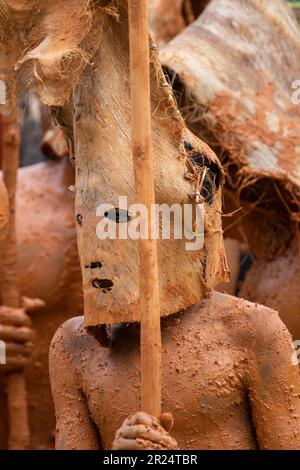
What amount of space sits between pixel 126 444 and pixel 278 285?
134cm

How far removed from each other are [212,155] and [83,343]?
0.45 meters

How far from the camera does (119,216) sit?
2289 mm

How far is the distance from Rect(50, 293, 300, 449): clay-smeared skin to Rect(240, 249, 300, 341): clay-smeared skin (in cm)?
84

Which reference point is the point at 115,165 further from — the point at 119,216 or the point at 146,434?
the point at 146,434

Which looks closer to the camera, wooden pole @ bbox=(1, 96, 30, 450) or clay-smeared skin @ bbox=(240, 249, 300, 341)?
clay-smeared skin @ bbox=(240, 249, 300, 341)

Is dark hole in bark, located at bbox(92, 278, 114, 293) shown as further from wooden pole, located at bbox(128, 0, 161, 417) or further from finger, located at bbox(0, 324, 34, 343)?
finger, located at bbox(0, 324, 34, 343)

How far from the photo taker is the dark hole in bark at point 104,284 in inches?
89.9

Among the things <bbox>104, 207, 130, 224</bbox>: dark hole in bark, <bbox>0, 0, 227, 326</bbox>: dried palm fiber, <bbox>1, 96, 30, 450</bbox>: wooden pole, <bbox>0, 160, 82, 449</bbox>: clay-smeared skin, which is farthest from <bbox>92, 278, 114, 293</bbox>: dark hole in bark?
<bbox>0, 160, 82, 449</bbox>: clay-smeared skin

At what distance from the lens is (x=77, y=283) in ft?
14.6

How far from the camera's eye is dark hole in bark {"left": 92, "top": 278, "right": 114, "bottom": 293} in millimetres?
2283

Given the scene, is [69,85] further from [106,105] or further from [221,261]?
[221,261]
